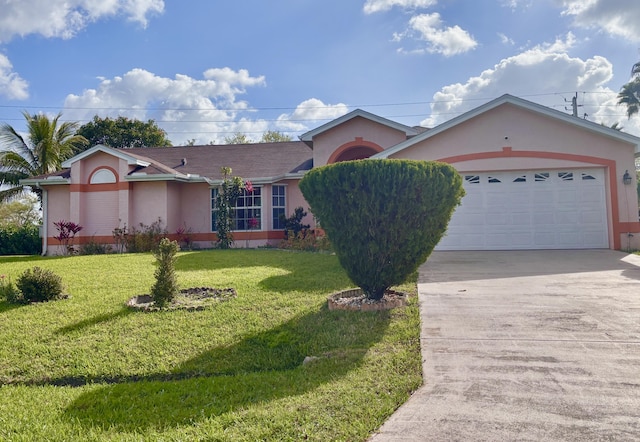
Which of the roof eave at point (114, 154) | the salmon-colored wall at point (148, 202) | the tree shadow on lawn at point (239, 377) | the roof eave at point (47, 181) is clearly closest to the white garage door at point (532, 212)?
the tree shadow on lawn at point (239, 377)

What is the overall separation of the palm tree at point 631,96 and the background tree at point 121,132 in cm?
3532

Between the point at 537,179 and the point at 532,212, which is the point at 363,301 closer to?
the point at 532,212

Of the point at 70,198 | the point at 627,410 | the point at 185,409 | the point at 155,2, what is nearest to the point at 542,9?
the point at 155,2

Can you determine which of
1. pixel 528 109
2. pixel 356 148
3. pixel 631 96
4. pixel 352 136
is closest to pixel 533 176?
pixel 528 109

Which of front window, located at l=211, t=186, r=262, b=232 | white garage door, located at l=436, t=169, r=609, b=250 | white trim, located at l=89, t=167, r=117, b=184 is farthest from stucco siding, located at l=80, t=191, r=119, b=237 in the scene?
white garage door, located at l=436, t=169, r=609, b=250

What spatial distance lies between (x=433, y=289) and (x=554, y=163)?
323 inches

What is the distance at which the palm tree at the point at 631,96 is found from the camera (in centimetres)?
2805

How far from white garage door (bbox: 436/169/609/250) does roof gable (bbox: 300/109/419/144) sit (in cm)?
357

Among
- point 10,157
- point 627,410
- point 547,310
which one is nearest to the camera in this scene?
point 627,410

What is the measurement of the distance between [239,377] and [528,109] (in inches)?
488

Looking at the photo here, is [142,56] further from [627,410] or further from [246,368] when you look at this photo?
[627,410]

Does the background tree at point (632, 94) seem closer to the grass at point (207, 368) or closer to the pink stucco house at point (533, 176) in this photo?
the pink stucco house at point (533, 176)

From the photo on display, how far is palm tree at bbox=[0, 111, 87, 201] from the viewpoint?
80.5 ft

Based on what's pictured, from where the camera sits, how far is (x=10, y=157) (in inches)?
963
